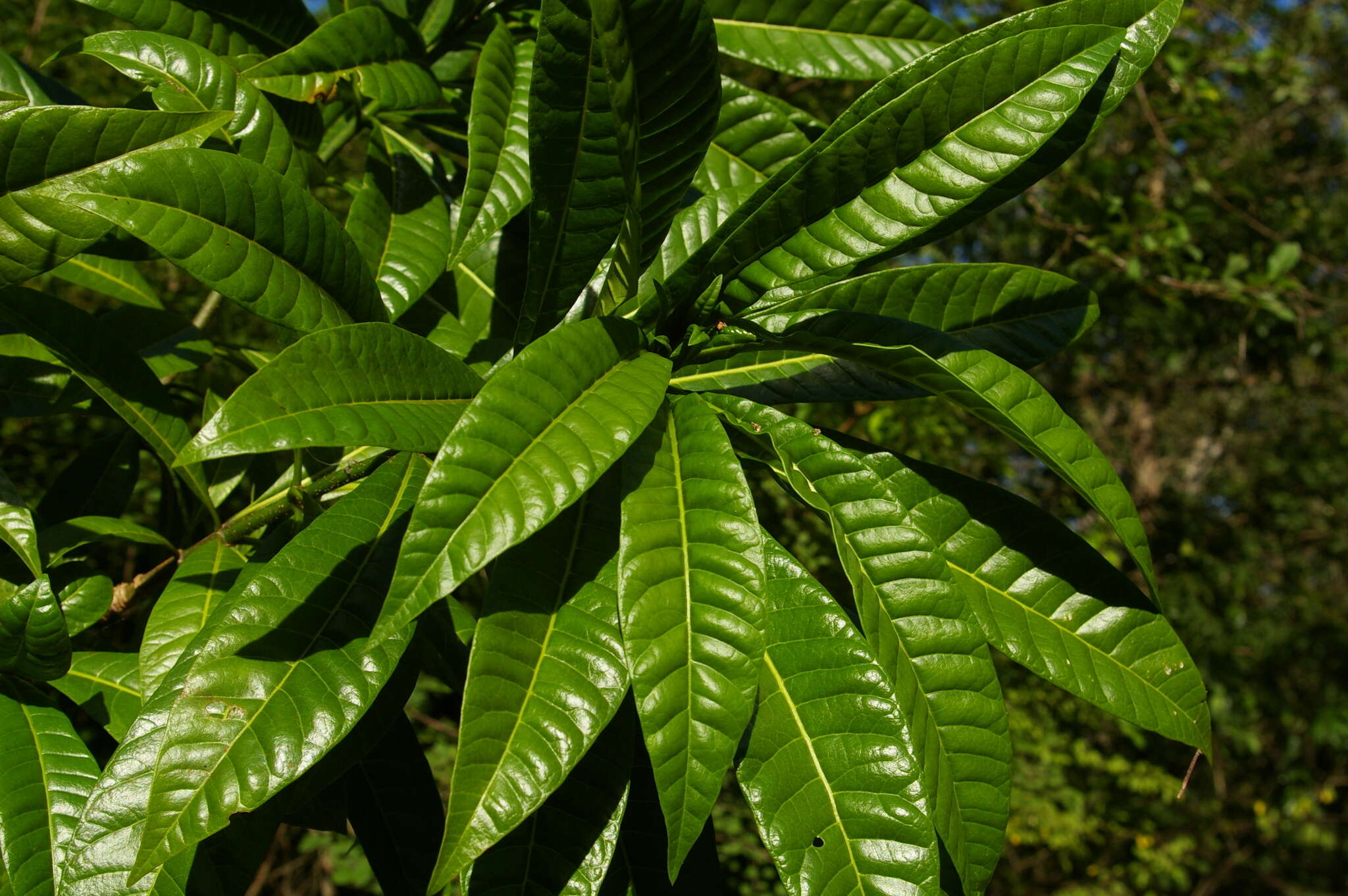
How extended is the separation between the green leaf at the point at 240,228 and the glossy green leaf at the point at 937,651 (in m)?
0.48

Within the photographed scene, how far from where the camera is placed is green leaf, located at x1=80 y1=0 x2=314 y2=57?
123cm

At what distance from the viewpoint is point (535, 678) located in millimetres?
807

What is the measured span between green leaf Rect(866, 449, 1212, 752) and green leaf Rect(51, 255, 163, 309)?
1.18 meters

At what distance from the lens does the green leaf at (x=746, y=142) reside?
55.6 inches

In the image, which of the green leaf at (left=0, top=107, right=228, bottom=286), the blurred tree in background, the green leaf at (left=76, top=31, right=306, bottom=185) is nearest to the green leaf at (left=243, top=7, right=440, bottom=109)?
the green leaf at (left=76, top=31, right=306, bottom=185)

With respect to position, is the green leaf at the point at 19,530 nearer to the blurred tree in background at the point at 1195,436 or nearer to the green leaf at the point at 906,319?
the green leaf at the point at 906,319

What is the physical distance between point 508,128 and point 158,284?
11.9 feet

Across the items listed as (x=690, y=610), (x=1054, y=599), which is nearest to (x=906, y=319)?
(x=1054, y=599)

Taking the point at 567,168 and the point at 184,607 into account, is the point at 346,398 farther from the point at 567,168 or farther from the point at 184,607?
the point at 184,607

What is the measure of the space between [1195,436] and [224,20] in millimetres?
9287

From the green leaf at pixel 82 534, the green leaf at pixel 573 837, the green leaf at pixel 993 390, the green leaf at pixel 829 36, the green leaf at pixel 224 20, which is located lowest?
the green leaf at pixel 573 837

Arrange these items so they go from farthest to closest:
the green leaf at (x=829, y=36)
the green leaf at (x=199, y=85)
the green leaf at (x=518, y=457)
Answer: the green leaf at (x=829, y=36) < the green leaf at (x=199, y=85) < the green leaf at (x=518, y=457)

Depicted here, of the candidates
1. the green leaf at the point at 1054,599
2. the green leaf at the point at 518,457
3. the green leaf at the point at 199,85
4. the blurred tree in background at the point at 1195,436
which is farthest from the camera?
the blurred tree in background at the point at 1195,436

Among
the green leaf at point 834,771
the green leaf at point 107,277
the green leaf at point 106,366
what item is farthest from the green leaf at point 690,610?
the green leaf at point 107,277
